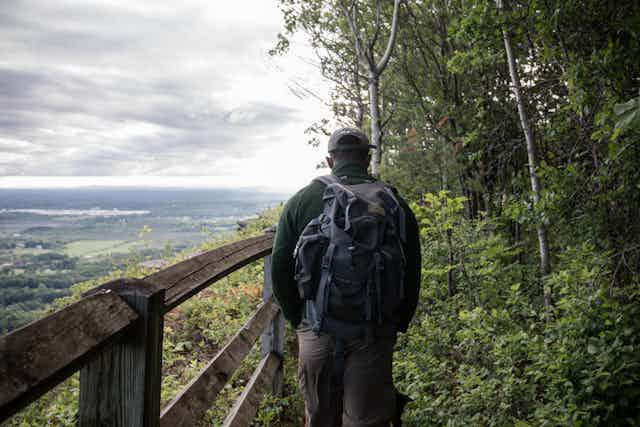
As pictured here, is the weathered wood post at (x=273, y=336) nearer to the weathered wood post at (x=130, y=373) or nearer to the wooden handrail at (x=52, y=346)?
the weathered wood post at (x=130, y=373)

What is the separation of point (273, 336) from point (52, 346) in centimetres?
315

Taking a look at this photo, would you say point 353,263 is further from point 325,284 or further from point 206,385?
point 206,385

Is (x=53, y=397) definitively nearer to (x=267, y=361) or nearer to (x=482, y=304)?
(x=267, y=361)

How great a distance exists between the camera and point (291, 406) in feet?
12.9

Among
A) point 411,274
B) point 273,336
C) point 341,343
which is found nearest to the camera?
point 341,343

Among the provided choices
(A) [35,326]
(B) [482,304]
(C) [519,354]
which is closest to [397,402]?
(C) [519,354]

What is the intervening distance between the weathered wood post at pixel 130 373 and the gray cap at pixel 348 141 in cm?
171

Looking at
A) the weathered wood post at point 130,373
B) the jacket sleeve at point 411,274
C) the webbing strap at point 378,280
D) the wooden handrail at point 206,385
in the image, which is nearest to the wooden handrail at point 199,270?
the weathered wood post at point 130,373

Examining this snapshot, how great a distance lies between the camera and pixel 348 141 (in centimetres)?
275

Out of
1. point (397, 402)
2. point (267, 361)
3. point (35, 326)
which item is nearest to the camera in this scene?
point (35, 326)

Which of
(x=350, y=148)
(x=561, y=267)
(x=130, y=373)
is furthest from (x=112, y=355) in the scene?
(x=561, y=267)

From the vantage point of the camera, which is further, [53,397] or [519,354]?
[53,397]

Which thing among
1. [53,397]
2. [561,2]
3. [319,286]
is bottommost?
[53,397]

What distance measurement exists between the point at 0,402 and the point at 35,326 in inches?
7.1
